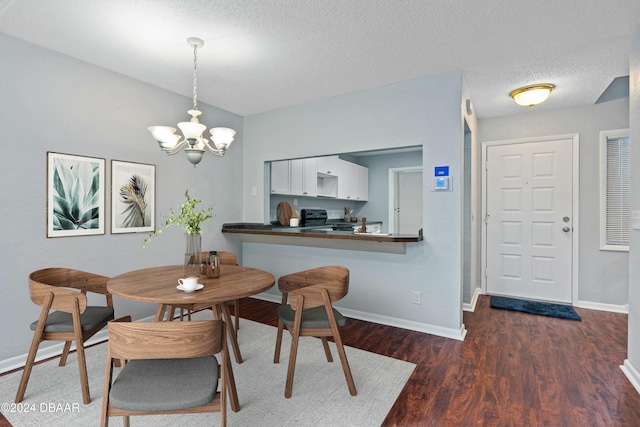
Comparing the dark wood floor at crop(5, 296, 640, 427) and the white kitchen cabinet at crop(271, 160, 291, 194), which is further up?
the white kitchen cabinet at crop(271, 160, 291, 194)

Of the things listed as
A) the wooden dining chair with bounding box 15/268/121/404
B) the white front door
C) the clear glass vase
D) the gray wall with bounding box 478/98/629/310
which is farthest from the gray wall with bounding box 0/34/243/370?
the gray wall with bounding box 478/98/629/310

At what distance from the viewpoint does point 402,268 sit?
320 centimetres

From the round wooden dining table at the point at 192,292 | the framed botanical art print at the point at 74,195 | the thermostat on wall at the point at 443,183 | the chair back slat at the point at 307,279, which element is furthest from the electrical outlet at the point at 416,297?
the framed botanical art print at the point at 74,195

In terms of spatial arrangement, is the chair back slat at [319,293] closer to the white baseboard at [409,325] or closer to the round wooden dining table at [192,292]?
the round wooden dining table at [192,292]

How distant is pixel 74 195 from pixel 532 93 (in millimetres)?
4418

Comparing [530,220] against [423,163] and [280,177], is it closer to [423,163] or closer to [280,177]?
[423,163]

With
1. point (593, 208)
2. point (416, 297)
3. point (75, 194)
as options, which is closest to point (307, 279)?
point (416, 297)

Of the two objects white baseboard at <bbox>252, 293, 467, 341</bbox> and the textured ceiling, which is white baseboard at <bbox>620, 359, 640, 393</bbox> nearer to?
white baseboard at <bbox>252, 293, 467, 341</bbox>

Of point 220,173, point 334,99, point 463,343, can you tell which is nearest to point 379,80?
point 334,99

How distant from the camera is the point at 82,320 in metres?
2.06

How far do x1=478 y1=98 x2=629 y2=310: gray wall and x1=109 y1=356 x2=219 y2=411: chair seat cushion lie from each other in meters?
4.38

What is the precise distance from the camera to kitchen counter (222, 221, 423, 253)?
302 cm

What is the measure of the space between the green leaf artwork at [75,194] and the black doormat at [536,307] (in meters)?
4.41

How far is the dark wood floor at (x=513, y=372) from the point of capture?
71.9 inches
